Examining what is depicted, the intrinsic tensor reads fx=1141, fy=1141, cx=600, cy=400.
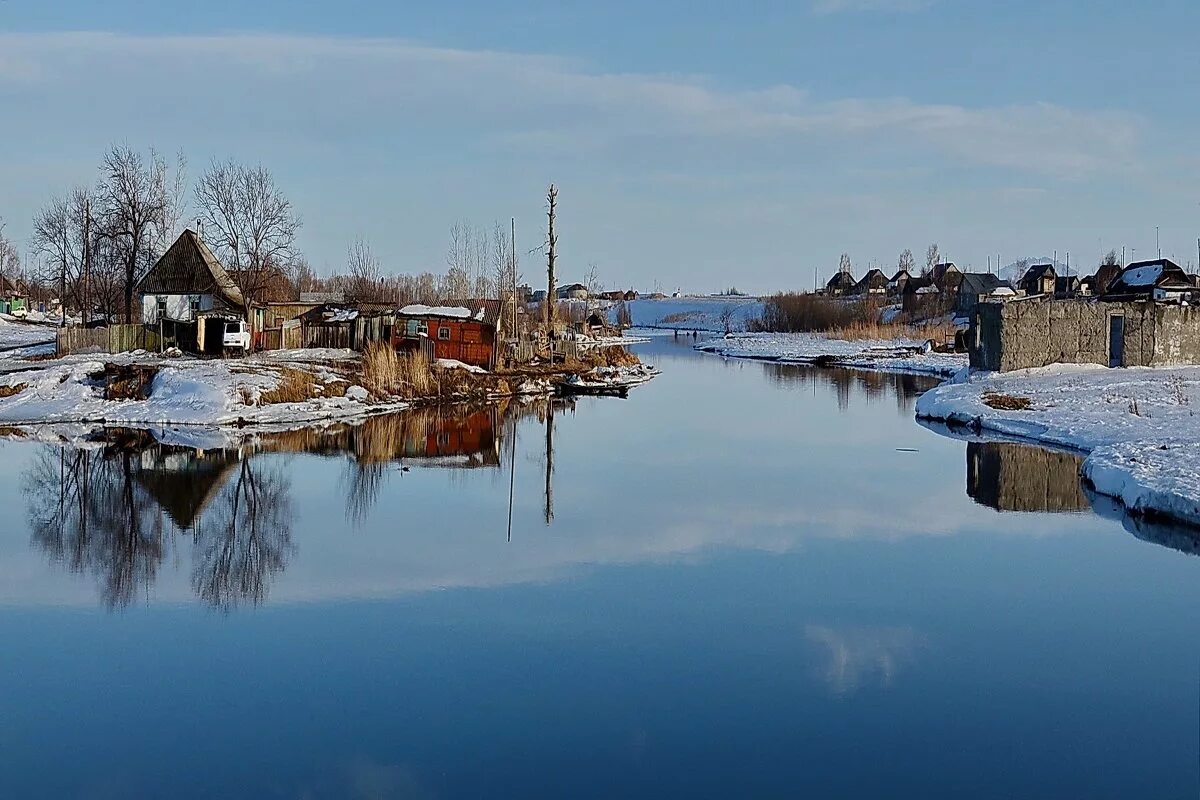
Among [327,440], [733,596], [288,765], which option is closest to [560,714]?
[288,765]

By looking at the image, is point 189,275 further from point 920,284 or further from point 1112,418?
point 920,284

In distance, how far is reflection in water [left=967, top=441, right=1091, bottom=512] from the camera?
1516cm

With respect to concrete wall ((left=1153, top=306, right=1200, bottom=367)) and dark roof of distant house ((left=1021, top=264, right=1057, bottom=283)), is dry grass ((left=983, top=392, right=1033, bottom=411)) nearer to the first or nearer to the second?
concrete wall ((left=1153, top=306, right=1200, bottom=367))

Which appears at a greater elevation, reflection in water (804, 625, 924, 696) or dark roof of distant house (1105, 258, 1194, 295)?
dark roof of distant house (1105, 258, 1194, 295)

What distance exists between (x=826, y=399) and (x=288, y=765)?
26.9 meters

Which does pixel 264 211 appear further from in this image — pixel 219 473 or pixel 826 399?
pixel 219 473

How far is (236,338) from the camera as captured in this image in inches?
1328

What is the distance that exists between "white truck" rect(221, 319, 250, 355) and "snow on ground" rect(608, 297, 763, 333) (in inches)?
2593

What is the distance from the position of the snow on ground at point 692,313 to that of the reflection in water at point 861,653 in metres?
87.5

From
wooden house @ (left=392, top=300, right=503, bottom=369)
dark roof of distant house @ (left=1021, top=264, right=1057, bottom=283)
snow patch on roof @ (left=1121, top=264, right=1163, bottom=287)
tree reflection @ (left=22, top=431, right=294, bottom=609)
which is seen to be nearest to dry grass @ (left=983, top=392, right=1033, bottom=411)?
wooden house @ (left=392, top=300, right=503, bottom=369)

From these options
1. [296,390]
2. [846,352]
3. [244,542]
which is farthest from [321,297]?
[244,542]

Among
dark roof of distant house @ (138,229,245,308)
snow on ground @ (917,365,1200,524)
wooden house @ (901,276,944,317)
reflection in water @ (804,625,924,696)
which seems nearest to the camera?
reflection in water @ (804,625,924,696)

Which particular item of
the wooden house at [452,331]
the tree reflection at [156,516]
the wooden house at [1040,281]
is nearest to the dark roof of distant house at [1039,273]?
the wooden house at [1040,281]

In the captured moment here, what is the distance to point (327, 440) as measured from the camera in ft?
70.7
